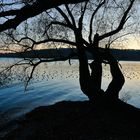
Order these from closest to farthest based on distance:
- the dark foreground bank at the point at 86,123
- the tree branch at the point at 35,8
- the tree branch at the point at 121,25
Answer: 1. the tree branch at the point at 35,8
2. the dark foreground bank at the point at 86,123
3. the tree branch at the point at 121,25

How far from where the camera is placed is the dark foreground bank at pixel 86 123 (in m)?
16.2

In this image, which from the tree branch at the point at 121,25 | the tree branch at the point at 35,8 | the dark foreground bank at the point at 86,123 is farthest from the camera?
the tree branch at the point at 121,25

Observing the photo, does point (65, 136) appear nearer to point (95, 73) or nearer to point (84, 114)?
point (84, 114)

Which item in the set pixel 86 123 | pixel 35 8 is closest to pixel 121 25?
pixel 86 123

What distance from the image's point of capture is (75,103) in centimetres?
2367

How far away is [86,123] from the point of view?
18.3 meters

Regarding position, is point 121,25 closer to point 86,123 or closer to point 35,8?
point 86,123

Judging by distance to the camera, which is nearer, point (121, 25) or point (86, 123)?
point (86, 123)

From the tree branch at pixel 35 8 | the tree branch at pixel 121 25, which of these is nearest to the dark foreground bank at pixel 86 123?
the tree branch at pixel 121 25

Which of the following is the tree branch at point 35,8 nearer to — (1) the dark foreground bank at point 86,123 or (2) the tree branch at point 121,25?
(1) the dark foreground bank at point 86,123

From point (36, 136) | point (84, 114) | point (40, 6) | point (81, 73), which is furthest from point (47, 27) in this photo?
point (40, 6)

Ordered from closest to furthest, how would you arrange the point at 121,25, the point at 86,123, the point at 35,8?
the point at 35,8 → the point at 86,123 → the point at 121,25

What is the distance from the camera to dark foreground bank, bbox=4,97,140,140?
16.2m

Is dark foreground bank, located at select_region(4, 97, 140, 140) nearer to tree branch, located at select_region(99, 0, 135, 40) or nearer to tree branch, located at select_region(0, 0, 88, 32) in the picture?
tree branch, located at select_region(99, 0, 135, 40)
